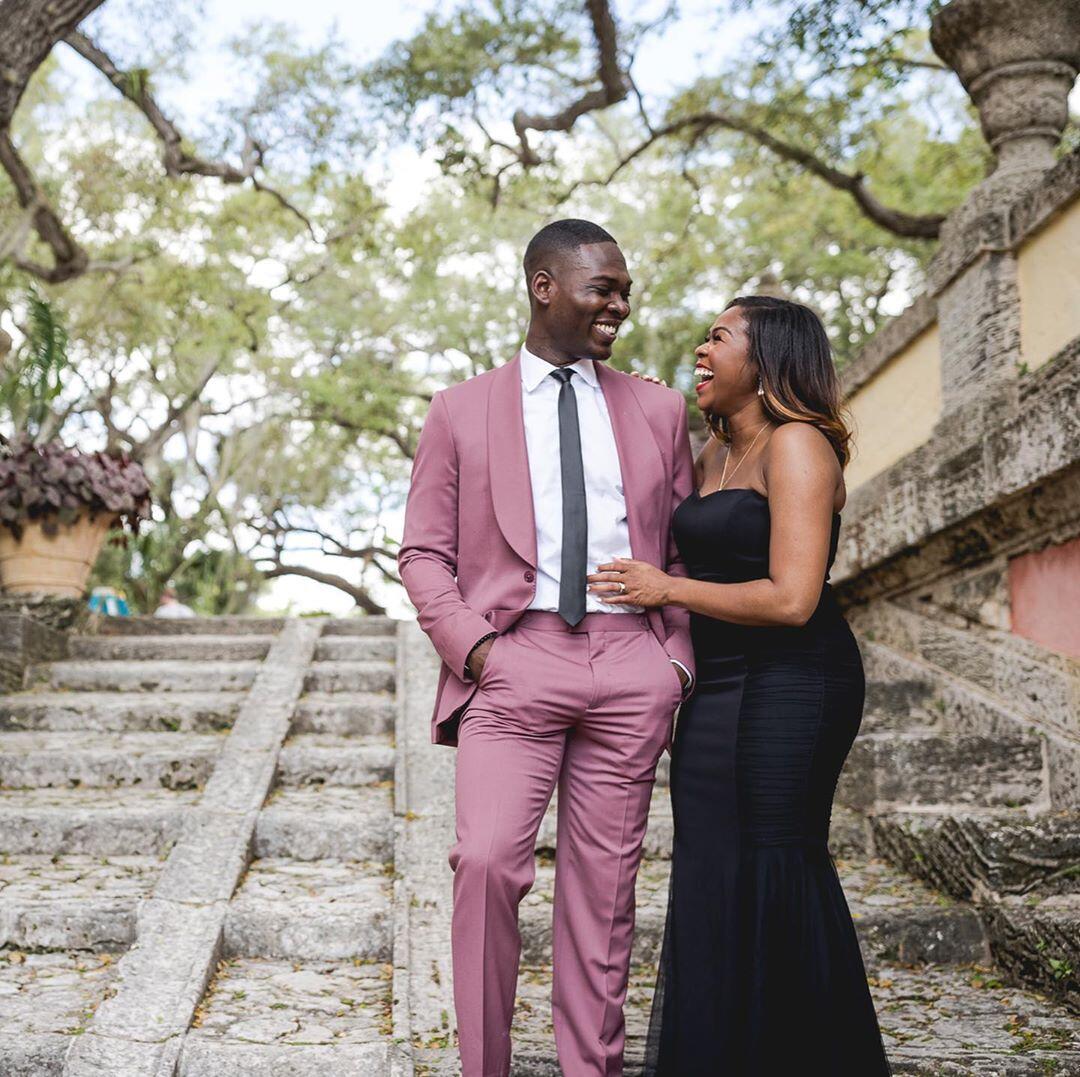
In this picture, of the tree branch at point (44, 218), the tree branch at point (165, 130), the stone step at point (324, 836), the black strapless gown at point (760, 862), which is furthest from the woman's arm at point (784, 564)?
the tree branch at point (44, 218)

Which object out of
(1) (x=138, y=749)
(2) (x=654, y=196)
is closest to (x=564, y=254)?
(1) (x=138, y=749)

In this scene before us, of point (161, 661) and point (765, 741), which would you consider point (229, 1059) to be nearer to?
point (765, 741)

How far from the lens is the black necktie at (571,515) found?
9.28ft

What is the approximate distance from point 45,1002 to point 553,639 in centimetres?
199

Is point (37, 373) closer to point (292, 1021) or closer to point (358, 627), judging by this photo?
point (358, 627)

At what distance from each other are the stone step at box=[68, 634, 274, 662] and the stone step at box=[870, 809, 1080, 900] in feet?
15.1

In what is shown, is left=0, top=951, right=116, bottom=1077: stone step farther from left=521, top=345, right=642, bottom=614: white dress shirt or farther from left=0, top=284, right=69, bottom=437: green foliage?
left=0, top=284, right=69, bottom=437: green foliage

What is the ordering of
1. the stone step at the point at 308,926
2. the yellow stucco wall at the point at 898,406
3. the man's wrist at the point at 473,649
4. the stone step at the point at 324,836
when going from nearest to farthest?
the man's wrist at the point at 473,649 → the stone step at the point at 308,926 → the stone step at the point at 324,836 → the yellow stucco wall at the point at 898,406

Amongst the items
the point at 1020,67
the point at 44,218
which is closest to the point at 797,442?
the point at 1020,67

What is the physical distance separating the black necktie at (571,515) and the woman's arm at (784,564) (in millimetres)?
62

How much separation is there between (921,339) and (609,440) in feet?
13.8

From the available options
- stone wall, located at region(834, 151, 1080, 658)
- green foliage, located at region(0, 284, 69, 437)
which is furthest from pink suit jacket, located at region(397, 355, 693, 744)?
green foliage, located at region(0, 284, 69, 437)

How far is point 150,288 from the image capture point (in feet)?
58.6

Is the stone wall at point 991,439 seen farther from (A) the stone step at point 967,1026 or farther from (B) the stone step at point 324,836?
(B) the stone step at point 324,836
